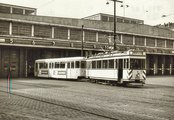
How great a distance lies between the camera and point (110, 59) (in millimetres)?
22594

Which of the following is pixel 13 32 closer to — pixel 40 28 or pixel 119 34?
pixel 40 28

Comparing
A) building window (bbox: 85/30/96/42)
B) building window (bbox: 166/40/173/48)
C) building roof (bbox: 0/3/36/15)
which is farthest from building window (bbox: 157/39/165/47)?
building roof (bbox: 0/3/36/15)

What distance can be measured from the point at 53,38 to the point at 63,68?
9.40 metres

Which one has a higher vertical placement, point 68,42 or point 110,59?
point 68,42

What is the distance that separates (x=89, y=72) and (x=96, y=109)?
17415 millimetres

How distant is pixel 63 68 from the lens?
3050 centimetres

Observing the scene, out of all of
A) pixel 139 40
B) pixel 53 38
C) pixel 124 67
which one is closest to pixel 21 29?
pixel 53 38

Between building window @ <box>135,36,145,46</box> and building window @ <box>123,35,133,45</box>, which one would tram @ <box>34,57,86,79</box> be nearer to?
building window @ <box>123,35,133,45</box>

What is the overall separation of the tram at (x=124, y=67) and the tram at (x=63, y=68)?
504 cm

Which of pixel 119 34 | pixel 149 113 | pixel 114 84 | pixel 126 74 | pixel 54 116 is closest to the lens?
pixel 54 116

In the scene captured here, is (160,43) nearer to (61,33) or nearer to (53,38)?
(61,33)

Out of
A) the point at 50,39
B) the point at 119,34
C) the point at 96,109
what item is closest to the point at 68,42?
the point at 50,39

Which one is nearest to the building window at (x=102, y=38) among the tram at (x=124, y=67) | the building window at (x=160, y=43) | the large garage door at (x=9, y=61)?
the large garage door at (x=9, y=61)

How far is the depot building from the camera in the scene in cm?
3538
